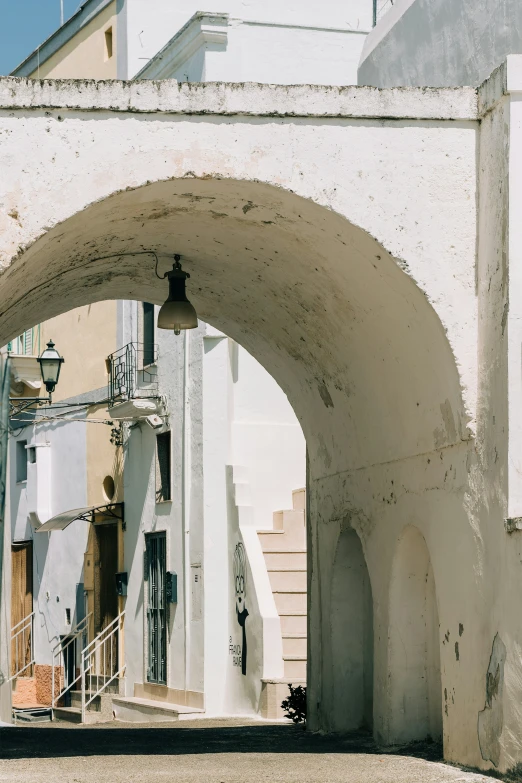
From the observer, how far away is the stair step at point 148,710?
16438mm

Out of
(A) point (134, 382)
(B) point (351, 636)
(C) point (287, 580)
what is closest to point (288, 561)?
(C) point (287, 580)

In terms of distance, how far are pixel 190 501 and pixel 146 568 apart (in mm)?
2188

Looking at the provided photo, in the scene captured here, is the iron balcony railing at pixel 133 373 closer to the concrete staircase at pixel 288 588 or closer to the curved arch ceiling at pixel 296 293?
the concrete staircase at pixel 288 588

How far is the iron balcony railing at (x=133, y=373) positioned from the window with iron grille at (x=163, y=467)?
65cm

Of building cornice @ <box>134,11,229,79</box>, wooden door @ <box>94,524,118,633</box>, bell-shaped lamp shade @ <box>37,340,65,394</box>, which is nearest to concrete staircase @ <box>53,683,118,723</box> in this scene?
wooden door @ <box>94,524,118,633</box>

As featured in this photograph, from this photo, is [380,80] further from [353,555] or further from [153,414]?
[153,414]

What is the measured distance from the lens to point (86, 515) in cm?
2128

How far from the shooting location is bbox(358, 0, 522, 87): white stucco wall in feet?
29.5

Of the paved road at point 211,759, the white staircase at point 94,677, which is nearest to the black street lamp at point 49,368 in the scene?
the white staircase at point 94,677

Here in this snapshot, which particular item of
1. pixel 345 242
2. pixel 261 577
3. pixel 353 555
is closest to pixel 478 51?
pixel 345 242

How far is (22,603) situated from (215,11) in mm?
11661

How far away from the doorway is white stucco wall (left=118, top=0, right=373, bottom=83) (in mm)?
6605

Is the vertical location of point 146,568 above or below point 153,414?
below

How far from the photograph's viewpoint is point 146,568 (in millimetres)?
19172
